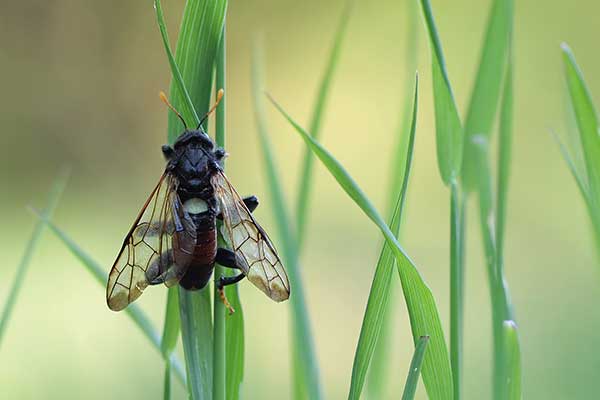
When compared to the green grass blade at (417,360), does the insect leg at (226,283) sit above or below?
above

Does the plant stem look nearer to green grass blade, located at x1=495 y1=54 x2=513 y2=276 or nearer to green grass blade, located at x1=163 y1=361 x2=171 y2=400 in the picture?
green grass blade, located at x1=495 y1=54 x2=513 y2=276

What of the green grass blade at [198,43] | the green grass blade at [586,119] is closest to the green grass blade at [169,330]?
the green grass blade at [198,43]

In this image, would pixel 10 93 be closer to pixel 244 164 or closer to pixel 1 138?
pixel 1 138

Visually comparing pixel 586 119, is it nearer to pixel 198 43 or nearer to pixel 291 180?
pixel 198 43

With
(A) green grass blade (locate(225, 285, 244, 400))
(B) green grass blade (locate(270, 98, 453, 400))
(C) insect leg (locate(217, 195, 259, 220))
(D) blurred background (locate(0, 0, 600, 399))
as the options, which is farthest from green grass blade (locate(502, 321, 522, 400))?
(D) blurred background (locate(0, 0, 600, 399))

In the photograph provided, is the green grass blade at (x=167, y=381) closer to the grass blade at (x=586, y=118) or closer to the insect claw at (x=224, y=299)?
the insect claw at (x=224, y=299)

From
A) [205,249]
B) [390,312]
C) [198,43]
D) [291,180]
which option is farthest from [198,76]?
[291,180]

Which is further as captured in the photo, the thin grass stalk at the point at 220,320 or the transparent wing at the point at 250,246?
the transparent wing at the point at 250,246

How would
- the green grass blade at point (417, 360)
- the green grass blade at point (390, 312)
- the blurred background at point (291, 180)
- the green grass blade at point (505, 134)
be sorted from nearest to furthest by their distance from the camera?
the green grass blade at point (417, 360) < the green grass blade at point (505, 134) < the green grass blade at point (390, 312) < the blurred background at point (291, 180)
